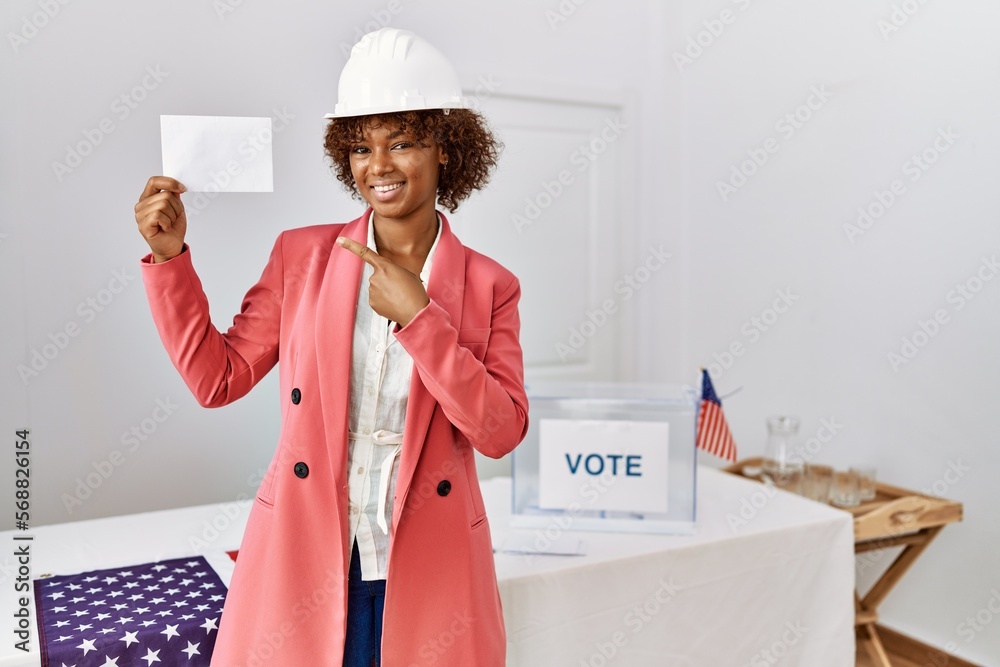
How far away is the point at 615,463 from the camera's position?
2.00m

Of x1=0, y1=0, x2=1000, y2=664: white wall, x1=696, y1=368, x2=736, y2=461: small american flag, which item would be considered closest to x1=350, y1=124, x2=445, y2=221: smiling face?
x1=0, y1=0, x2=1000, y2=664: white wall

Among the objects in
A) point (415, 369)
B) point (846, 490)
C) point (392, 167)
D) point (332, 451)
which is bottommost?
point (846, 490)

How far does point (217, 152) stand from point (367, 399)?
394 mm

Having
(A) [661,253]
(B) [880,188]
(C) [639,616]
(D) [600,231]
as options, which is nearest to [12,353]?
(C) [639,616]

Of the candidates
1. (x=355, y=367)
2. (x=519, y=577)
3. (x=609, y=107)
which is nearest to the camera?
(x=355, y=367)

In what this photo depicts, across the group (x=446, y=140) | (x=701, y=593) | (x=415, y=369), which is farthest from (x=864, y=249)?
(x=415, y=369)

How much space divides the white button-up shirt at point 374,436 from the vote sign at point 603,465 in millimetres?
853

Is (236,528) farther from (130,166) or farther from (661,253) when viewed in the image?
(661,253)

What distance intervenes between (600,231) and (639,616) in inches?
56.3

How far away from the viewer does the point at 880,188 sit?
2428mm

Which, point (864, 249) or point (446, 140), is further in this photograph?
point (864, 249)

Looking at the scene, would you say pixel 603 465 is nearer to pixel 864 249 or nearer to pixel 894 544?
pixel 894 544

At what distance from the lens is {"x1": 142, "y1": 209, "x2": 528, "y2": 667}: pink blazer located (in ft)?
3.71

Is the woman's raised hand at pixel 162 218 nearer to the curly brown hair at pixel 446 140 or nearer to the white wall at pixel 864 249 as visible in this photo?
the curly brown hair at pixel 446 140
